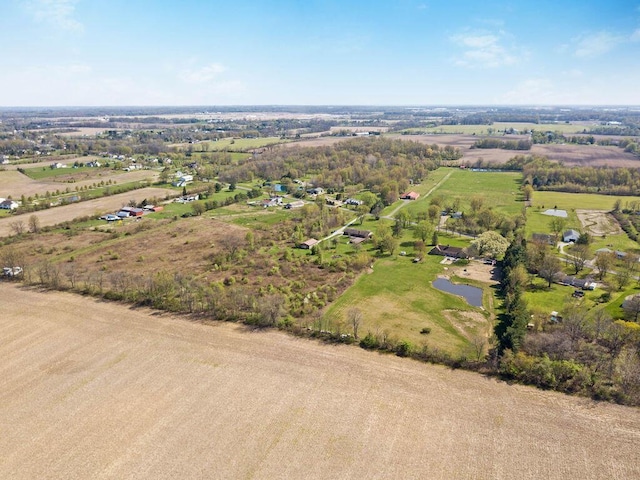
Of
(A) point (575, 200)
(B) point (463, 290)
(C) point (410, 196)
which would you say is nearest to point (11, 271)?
(B) point (463, 290)

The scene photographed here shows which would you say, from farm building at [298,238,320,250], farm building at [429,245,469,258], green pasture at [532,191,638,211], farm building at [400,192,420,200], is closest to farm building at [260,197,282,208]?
farm building at [298,238,320,250]

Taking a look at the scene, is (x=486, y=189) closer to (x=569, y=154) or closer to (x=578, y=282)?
(x=569, y=154)

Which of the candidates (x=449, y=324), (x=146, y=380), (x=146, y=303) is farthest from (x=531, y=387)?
(x=146, y=303)

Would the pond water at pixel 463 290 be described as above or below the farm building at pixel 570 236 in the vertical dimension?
below

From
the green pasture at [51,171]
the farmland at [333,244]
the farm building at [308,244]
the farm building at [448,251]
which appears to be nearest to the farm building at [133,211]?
the farmland at [333,244]

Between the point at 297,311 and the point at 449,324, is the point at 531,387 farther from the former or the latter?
the point at 297,311

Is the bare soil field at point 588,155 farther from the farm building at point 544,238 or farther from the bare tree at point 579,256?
the bare tree at point 579,256
